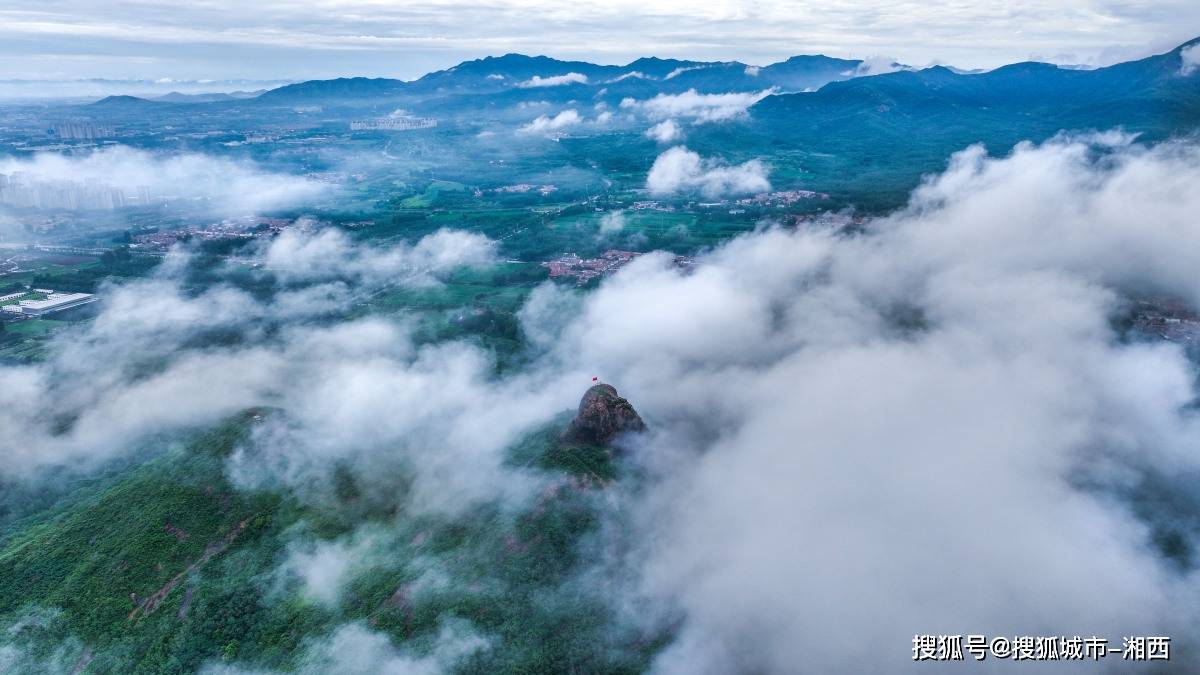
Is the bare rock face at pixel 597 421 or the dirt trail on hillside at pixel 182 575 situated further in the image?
the bare rock face at pixel 597 421

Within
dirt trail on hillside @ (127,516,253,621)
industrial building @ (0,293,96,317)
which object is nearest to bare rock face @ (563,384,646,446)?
dirt trail on hillside @ (127,516,253,621)

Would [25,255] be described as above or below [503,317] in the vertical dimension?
above

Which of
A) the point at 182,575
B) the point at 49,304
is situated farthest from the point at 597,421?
the point at 49,304

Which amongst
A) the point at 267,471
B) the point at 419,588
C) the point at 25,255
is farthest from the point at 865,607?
the point at 25,255

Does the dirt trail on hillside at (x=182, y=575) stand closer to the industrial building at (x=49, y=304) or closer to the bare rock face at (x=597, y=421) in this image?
the bare rock face at (x=597, y=421)

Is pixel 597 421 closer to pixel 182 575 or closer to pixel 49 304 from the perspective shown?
pixel 182 575

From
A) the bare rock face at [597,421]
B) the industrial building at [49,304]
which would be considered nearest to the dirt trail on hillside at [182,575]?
the bare rock face at [597,421]

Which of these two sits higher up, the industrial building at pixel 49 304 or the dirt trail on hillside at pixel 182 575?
the industrial building at pixel 49 304

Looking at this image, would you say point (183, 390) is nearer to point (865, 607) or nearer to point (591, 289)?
point (591, 289)
